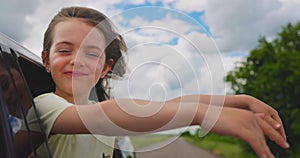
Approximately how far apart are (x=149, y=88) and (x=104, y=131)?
0.18 meters

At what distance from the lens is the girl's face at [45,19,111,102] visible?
1.80 m

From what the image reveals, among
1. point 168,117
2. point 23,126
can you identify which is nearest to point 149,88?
point 168,117

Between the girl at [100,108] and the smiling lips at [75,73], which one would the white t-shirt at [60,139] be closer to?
the girl at [100,108]

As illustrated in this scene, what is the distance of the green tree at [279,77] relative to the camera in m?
23.3

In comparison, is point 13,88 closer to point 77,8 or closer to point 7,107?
point 7,107

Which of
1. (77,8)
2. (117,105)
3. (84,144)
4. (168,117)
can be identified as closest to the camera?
(168,117)

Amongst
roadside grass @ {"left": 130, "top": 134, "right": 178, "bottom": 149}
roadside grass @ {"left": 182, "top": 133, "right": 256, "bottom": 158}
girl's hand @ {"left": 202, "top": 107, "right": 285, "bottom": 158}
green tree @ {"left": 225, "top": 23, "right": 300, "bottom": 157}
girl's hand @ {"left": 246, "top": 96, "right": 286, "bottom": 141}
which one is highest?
girl's hand @ {"left": 202, "top": 107, "right": 285, "bottom": 158}

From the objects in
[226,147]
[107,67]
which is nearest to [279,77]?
[226,147]

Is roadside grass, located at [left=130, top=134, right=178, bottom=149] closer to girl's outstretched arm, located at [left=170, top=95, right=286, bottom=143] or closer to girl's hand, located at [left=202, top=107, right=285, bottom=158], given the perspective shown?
girl's outstretched arm, located at [left=170, top=95, right=286, bottom=143]

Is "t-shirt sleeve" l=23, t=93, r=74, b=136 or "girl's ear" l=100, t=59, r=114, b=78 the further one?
"girl's ear" l=100, t=59, r=114, b=78

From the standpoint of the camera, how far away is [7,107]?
151 cm

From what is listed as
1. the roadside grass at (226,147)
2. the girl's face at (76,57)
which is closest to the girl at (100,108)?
the girl's face at (76,57)

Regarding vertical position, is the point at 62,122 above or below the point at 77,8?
below

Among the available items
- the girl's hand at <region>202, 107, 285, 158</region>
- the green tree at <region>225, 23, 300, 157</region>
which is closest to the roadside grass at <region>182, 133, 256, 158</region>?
the green tree at <region>225, 23, 300, 157</region>
